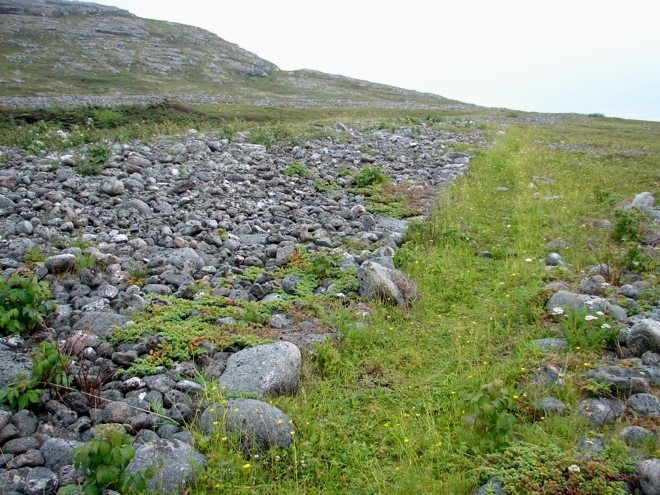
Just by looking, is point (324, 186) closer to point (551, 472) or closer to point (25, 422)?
point (25, 422)

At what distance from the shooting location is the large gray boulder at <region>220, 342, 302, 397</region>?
13.7ft

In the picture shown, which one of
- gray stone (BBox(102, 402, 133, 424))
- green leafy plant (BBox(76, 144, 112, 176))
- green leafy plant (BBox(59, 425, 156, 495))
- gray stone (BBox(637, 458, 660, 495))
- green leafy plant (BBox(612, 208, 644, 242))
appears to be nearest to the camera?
green leafy plant (BBox(59, 425, 156, 495))

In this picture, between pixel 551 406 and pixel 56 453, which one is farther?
pixel 551 406

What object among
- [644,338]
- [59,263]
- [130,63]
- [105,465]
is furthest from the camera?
[130,63]

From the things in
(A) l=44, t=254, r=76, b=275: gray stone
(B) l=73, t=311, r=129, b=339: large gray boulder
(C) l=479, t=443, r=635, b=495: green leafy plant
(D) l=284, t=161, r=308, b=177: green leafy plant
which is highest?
(D) l=284, t=161, r=308, b=177: green leafy plant

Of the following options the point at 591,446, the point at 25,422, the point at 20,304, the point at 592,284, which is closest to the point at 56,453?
the point at 25,422

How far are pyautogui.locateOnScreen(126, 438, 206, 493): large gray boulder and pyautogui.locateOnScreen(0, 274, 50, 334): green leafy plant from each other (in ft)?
6.34

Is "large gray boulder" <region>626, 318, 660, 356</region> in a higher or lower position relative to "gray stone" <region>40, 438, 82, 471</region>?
higher

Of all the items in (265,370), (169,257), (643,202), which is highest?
(643,202)

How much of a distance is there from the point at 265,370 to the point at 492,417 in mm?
1840

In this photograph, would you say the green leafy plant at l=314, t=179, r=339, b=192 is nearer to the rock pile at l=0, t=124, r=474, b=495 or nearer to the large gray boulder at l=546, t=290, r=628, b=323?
the rock pile at l=0, t=124, r=474, b=495

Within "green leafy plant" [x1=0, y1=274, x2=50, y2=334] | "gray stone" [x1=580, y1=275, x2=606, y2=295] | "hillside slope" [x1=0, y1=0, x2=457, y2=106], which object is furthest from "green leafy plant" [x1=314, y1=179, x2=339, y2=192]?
"hillside slope" [x1=0, y1=0, x2=457, y2=106]

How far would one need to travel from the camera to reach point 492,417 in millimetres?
3461

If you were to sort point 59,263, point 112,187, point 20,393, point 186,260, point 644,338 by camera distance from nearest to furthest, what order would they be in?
1. point 20,393
2. point 644,338
3. point 59,263
4. point 186,260
5. point 112,187
